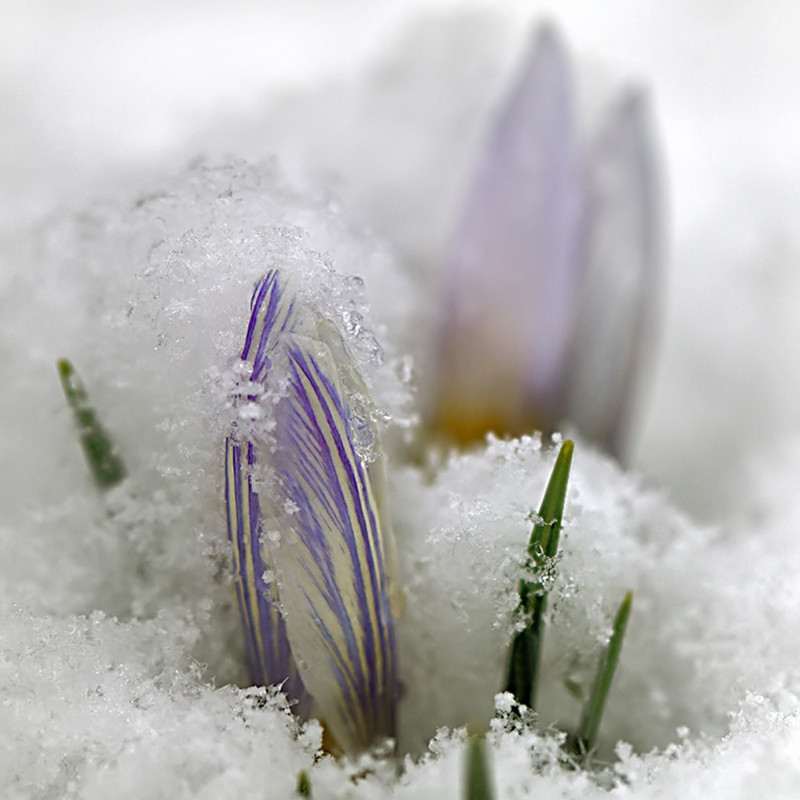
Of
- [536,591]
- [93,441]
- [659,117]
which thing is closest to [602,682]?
[536,591]

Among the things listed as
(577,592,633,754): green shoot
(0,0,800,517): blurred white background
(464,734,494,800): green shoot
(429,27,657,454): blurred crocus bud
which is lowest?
(464,734,494,800): green shoot

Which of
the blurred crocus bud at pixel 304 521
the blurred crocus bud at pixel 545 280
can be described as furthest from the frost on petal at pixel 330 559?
the blurred crocus bud at pixel 545 280

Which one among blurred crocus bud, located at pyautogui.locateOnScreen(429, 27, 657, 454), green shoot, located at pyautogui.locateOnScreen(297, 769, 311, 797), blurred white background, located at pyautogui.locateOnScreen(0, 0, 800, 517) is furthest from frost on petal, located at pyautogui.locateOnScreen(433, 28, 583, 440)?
green shoot, located at pyautogui.locateOnScreen(297, 769, 311, 797)

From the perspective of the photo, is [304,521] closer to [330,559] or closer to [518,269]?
[330,559]

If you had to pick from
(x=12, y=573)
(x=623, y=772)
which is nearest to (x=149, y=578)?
(x=12, y=573)

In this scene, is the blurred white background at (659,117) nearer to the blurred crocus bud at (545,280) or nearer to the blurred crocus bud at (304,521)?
the blurred crocus bud at (545,280)

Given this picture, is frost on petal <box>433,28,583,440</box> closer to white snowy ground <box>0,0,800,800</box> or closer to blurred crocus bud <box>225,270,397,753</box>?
white snowy ground <box>0,0,800,800</box>
